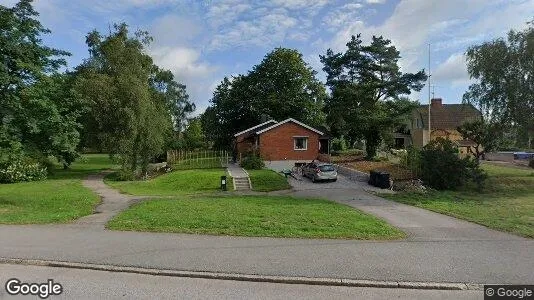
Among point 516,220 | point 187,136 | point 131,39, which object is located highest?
point 131,39

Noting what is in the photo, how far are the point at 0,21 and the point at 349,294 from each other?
15593 millimetres

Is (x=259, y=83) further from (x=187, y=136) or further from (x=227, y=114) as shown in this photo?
(x=187, y=136)

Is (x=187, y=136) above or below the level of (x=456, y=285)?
above

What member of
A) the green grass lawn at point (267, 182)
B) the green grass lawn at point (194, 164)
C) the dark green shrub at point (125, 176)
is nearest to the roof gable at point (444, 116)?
the green grass lawn at point (194, 164)

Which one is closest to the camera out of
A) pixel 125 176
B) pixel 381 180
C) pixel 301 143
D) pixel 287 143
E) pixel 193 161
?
pixel 381 180

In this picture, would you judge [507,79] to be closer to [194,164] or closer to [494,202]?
[494,202]

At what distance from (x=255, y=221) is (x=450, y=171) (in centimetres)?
1646

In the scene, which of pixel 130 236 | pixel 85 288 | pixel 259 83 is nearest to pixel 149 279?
pixel 85 288

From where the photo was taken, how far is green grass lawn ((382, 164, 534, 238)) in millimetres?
12734

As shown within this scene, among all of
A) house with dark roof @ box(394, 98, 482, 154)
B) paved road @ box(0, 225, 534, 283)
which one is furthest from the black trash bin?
house with dark roof @ box(394, 98, 482, 154)

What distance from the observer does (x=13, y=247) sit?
346 inches

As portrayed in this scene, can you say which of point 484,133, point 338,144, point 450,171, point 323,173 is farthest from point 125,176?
point 338,144

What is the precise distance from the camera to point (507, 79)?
1096 inches

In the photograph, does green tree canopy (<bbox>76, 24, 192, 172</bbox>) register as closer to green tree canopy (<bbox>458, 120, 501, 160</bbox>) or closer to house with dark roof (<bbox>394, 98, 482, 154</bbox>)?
green tree canopy (<bbox>458, 120, 501, 160</bbox>)
